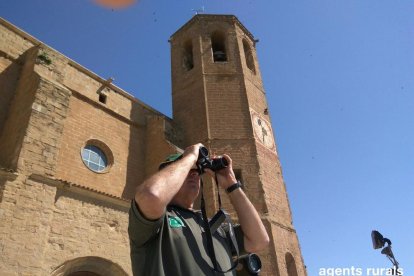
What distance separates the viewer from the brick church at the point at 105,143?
7023 mm

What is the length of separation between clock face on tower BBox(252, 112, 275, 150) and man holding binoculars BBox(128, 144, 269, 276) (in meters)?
10.4

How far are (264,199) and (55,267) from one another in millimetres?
6397

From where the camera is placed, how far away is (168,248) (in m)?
1.83

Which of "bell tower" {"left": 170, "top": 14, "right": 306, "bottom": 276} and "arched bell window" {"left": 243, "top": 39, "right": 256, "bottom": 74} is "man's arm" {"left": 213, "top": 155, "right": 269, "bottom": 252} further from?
"arched bell window" {"left": 243, "top": 39, "right": 256, "bottom": 74}

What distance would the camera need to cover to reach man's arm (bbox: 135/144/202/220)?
1.72 meters

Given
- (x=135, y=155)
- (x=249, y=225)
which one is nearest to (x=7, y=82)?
(x=135, y=155)

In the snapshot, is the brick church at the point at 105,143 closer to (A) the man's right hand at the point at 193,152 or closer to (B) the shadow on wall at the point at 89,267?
(B) the shadow on wall at the point at 89,267

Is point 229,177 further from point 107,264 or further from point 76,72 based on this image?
point 76,72

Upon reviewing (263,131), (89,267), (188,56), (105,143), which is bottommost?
(89,267)

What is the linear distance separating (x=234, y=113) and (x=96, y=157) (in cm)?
533

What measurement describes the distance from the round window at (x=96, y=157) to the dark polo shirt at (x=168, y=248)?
8.69 metres

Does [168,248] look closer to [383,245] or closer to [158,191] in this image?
[158,191]

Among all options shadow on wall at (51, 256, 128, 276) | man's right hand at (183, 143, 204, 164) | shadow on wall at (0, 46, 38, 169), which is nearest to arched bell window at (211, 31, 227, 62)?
shadow on wall at (0, 46, 38, 169)

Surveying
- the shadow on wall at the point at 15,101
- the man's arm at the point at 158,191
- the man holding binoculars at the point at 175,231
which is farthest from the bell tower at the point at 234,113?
the man's arm at the point at 158,191
